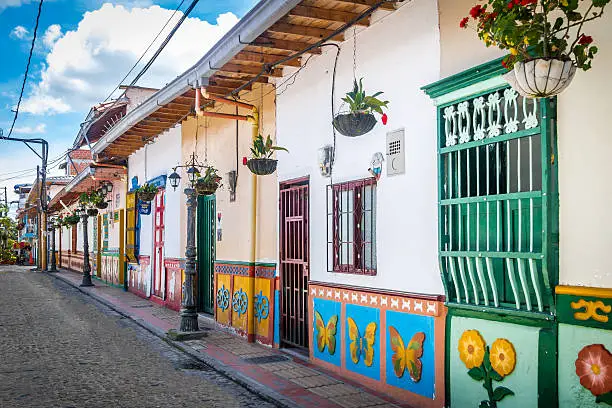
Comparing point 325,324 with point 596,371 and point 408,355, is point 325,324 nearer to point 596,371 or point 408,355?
point 408,355

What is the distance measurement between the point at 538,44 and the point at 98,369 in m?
6.57

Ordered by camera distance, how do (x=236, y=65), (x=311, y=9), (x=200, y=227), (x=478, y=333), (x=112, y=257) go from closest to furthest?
(x=478, y=333) → (x=311, y=9) → (x=236, y=65) → (x=200, y=227) → (x=112, y=257)

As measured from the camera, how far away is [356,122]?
6.41 m

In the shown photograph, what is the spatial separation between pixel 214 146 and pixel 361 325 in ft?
19.9

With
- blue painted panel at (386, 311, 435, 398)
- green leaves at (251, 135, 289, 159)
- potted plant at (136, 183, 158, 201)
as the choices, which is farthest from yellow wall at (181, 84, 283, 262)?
blue painted panel at (386, 311, 435, 398)

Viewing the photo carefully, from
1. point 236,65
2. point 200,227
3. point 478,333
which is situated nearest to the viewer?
point 478,333

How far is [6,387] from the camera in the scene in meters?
6.80

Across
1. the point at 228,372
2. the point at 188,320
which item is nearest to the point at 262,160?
the point at 228,372

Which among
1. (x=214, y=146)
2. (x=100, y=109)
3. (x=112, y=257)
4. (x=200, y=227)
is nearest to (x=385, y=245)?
(x=214, y=146)

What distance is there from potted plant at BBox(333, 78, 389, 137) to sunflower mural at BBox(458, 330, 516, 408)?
242cm

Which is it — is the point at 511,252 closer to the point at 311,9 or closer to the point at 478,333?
the point at 478,333

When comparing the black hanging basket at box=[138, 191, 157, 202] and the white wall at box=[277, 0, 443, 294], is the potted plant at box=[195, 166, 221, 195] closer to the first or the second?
the white wall at box=[277, 0, 443, 294]

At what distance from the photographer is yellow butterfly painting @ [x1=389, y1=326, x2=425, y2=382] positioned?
231 inches

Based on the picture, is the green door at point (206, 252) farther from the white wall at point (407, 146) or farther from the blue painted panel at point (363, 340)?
the blue painted panel at point (363, 340)
